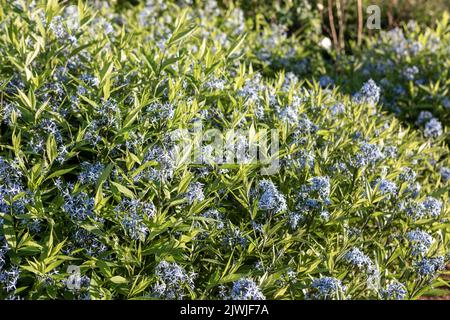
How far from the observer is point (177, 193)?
3.03m

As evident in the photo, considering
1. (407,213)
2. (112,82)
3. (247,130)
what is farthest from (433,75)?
(112,82)

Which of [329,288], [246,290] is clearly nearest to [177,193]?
[246,290]

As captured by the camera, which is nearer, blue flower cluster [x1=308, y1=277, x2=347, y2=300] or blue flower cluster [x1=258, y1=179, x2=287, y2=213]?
blue flower cluster [x1=308, y1=277, x2=347, y2=300]

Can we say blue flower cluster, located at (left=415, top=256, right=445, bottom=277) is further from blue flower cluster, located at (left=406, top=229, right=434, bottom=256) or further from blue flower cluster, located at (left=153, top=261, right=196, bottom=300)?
blue flower cluster, located at (left=153, top=261, right=196, bottom=300)

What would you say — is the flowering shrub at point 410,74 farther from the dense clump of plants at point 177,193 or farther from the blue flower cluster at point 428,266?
the blue flower cluster at point 428,266

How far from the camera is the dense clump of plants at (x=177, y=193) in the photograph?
293 cm

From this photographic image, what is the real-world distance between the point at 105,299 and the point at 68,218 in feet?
1.38

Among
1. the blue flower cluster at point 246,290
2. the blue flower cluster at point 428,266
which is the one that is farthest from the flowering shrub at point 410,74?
the blue flower cluster at point 246,290

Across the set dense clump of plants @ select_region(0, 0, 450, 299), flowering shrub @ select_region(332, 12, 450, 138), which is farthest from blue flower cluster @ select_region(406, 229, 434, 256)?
flowering shrub @ select_region(332, 12, 450, 138)

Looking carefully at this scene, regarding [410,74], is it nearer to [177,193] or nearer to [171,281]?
[177,193]

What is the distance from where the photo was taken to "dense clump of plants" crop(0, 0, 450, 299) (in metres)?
2.93

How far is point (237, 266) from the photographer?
3037 mm

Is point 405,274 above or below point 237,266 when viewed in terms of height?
below
